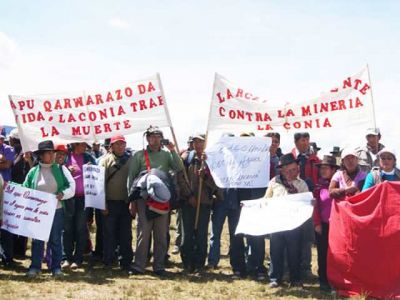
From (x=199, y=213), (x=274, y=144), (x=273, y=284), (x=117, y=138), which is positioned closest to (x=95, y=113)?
(x=117, y=138)

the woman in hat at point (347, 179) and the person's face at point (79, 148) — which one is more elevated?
the person's face at point (79, 148)

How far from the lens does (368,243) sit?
24.8ft

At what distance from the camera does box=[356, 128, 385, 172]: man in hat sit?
360 inches

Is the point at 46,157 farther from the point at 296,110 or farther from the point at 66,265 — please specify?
the point at 296,110

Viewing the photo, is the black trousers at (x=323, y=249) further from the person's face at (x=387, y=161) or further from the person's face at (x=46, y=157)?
the person's face at (x=46, y=157)

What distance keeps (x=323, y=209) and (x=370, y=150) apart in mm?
2072

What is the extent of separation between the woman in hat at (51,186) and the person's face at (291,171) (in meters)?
3.59

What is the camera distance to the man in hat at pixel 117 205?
9.59 meters

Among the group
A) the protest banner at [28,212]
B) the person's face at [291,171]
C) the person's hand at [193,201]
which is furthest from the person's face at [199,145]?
the protest banner at [28,212]

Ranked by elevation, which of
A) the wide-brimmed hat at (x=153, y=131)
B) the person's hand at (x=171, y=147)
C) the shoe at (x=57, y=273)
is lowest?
the shoe at (x=57, y=273)

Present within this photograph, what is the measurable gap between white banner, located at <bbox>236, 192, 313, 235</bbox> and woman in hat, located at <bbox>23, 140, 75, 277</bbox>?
3.01m

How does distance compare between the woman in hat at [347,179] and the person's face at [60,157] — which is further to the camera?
the person's face at [60,157]

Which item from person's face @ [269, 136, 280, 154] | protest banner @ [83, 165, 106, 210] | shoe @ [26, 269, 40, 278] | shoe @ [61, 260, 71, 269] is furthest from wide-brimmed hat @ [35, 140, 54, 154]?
person's face @ [269, 136, 280, 154]

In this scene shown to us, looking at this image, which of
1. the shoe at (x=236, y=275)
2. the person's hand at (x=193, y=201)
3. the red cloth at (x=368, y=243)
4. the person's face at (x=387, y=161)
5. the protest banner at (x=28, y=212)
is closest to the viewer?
the red cloth at (x=368, y=243)
